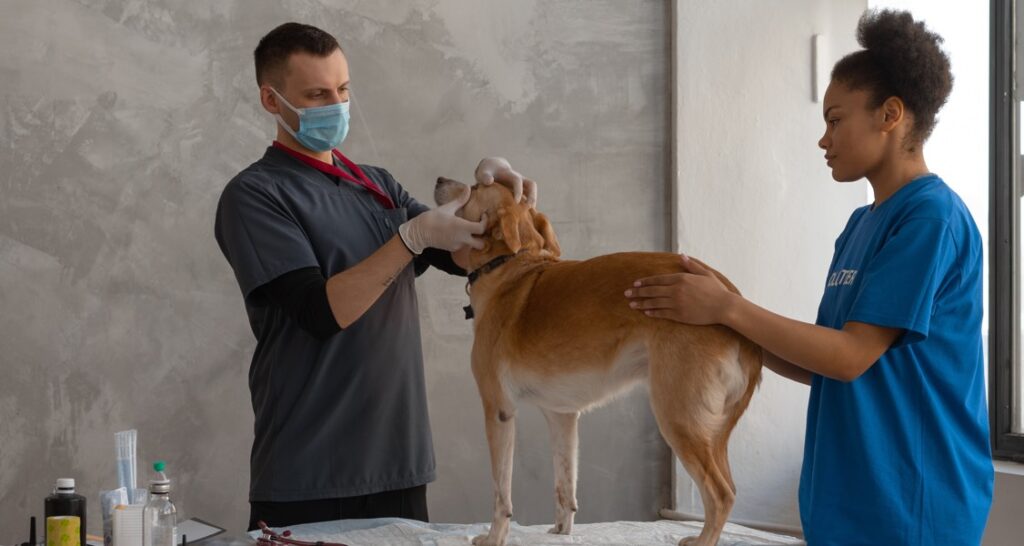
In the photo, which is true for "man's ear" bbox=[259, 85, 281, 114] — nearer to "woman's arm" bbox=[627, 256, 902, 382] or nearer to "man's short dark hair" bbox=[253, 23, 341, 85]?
"man's short dark hair" bbox=[253, 23, 341, 85]

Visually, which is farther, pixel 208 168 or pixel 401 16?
pixel 401 16

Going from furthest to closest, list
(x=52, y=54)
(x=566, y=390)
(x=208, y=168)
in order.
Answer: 1. (x=208, y=168)
2. (x=52, y=54)
3. (x=566, y=390)

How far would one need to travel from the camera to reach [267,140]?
349cm

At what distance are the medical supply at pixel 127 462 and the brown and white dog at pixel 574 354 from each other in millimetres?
676

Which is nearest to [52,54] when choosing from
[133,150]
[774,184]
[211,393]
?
[133,150]

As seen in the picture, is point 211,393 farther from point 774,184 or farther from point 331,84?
point 774,184

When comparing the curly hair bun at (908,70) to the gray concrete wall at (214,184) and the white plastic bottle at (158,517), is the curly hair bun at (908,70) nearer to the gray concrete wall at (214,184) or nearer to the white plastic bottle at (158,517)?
the white plastic bottle at (158,517)

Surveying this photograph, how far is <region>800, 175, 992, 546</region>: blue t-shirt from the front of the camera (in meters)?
1.53

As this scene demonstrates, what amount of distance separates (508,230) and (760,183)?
2.25m

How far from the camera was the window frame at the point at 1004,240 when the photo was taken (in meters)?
3.61

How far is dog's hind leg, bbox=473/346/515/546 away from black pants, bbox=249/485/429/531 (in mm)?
299

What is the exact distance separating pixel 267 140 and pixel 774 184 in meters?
2.04

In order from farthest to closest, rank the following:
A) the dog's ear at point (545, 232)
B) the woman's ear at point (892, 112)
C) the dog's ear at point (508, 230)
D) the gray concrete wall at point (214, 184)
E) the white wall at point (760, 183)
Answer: the white wall at point (760, 183) → the gray concrete wall at point (214, 184) → the dog's ear at point (545, 232) → the dog's ear at point (508, 230) → the woman's ear at point (892, 112)

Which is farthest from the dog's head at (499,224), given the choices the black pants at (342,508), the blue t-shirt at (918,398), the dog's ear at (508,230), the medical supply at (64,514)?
the medical supply at (64,514)
